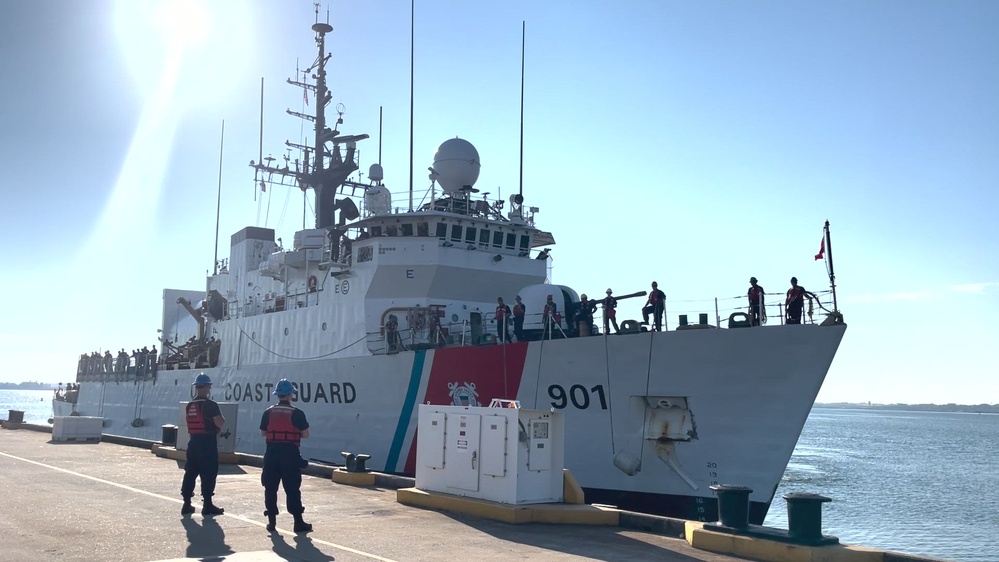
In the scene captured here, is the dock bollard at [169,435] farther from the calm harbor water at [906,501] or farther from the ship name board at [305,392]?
the calm harbor water at [906,501]

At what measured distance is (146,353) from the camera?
30.4 meters

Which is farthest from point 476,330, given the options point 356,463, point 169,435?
point 169,435

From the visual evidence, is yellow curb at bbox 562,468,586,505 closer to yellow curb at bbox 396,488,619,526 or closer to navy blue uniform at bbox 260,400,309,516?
yellow curb at bbox 396,488,619,526

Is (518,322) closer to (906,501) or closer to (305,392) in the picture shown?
(305,392)

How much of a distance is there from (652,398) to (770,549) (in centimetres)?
633

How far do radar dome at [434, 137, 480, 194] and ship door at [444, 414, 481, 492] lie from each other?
10985 mm

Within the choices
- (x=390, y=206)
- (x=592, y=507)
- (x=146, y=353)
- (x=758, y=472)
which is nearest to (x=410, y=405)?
(x=390, y=206)

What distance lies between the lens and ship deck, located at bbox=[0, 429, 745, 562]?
6.37 meters

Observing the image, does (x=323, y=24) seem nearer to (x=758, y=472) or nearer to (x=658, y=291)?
(x=658, y=291)

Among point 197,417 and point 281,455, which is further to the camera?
point 197,417

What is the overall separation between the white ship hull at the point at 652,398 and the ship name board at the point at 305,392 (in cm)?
130

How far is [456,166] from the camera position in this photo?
19.6m

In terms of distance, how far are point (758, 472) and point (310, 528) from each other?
727 centimetres

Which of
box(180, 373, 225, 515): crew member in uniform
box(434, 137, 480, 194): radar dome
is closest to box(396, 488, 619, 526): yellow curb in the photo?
box(180, 373, 225, 515): crew member in uniform
